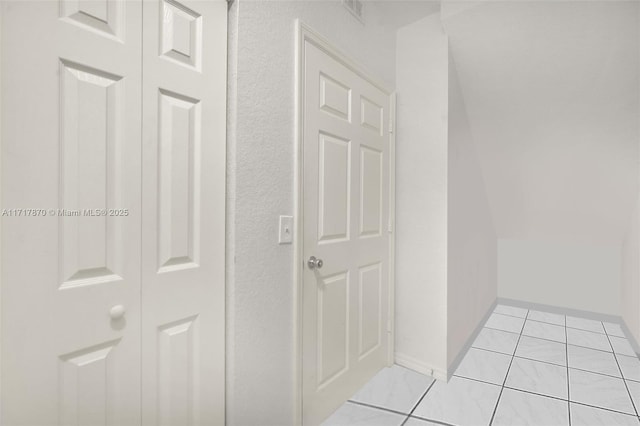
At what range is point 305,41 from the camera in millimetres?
1607

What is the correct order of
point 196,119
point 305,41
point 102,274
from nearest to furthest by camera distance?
point 102,274
point 196,119
point 305,41

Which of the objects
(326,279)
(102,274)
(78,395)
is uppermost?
(102,274)

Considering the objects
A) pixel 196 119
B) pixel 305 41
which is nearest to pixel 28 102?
pixel 196 119

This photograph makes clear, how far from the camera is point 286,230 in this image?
59.8 inches

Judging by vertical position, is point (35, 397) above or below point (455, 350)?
above

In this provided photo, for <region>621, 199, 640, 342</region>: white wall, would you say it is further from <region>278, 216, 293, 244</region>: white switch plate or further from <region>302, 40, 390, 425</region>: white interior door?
<region>278, 216, 293, 244</region>: white switch plate

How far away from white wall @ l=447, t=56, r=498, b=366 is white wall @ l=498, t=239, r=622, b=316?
0.70 meters

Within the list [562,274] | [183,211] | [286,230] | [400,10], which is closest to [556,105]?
[400,10]

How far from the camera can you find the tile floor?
181cm

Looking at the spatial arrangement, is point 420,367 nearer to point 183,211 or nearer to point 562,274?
point 183,211

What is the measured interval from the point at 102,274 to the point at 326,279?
1064 mm

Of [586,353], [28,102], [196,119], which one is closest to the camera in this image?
[28,102]

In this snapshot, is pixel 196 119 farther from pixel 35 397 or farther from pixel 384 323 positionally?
pixel 384 323

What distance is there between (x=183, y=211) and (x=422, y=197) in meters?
1.63
